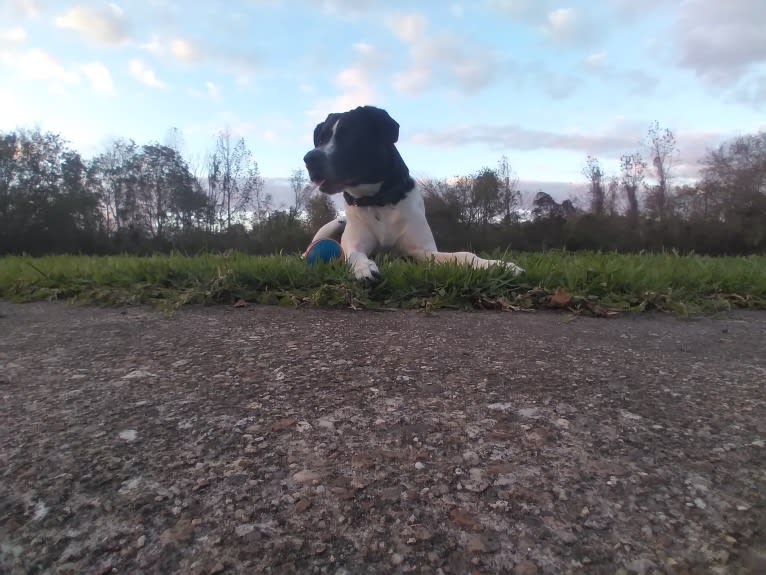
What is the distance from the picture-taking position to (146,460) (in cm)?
75

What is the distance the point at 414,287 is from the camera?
85.4 inches

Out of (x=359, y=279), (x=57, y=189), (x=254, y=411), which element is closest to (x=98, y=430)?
(x=254, y=411)

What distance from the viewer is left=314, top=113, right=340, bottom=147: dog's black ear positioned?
2820 millimetres

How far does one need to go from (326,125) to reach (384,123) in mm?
347

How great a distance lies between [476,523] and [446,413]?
309 millimetres

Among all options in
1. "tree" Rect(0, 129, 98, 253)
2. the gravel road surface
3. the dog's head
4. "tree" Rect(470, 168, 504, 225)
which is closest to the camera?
the gravel road surface

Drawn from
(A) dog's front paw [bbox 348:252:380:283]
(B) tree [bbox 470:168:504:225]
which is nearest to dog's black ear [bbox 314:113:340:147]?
(A) dog's front paw [bbox 348:252:380:283]

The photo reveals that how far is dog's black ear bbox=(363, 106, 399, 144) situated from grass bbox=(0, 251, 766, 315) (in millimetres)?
767

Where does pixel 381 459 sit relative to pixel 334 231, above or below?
below

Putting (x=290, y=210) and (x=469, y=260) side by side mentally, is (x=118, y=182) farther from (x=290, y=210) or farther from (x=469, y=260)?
(x=469, y=260)

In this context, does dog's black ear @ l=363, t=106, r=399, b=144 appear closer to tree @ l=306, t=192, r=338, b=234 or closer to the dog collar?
the dog collar

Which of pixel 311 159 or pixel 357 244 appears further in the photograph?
pixel 357 244

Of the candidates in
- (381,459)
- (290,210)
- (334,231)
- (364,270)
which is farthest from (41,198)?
(381,459)

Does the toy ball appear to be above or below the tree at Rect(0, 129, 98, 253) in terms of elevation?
below
